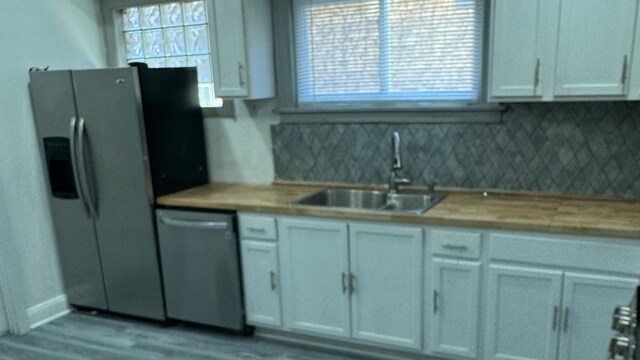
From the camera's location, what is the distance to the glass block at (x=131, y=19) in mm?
3771

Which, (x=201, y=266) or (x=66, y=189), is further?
(x=66, y=189)

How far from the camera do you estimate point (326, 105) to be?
130 inches

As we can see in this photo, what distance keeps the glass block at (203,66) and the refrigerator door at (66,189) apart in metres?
0.84

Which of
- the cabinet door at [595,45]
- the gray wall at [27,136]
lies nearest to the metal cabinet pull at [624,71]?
the cabinet door at [595,45]

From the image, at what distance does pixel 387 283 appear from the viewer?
8.66 ft

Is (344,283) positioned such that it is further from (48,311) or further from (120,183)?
(48,311)

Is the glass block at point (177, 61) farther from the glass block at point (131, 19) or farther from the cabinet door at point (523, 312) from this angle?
the cabinet door at point (523, 312)

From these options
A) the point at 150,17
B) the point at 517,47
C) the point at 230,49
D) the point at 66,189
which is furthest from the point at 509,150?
the point at 66,189

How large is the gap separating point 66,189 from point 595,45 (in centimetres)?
319

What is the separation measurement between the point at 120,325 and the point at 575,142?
9.98 feet

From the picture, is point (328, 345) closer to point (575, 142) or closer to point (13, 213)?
point (575, 142)

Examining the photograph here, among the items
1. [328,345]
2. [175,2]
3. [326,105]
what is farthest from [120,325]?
[175,2]

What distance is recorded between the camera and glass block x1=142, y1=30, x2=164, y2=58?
3.72 metres

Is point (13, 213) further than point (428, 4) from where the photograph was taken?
Yes
